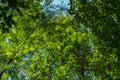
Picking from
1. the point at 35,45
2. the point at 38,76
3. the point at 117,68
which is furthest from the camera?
the point at 38,76

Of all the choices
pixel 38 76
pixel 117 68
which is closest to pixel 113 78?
pixel 117 68

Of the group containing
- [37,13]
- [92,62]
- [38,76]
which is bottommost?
[38,76]

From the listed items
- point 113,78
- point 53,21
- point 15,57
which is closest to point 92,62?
point 113,78

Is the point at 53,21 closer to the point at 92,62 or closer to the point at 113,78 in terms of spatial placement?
the point at 92,62

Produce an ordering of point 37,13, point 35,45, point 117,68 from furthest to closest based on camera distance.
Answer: point 35,45
point 37,13
point 117,68

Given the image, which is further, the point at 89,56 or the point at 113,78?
the point at 89,56

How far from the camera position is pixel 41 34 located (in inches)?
1399

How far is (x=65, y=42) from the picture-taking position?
36969 millimetres

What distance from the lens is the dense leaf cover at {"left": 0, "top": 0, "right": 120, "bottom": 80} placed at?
30.6m

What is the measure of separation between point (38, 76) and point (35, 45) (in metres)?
5.50

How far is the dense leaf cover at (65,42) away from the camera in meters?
30.6

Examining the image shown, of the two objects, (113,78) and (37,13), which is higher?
(37,13)

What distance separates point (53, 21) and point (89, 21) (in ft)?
15.6

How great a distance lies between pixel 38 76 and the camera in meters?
40.3
